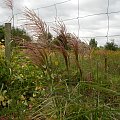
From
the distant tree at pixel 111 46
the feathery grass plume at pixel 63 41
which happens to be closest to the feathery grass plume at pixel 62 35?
the feathery grass plume at pixel 63 41

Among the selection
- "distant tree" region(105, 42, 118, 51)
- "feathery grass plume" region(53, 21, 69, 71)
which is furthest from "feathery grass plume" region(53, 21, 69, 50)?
"distant tree" region(105, 42, 118, 51)

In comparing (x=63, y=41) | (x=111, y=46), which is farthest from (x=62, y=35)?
(x=111, y=46)

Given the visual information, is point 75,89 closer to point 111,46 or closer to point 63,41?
point 63,41

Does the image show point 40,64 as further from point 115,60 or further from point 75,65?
point 115,60

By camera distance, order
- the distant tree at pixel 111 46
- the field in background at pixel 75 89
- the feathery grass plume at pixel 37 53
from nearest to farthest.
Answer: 1. the field in background at pixel 75 89
2. the feathery grass plume at pixel 37 53
3. the distant tree at pixel 111 46

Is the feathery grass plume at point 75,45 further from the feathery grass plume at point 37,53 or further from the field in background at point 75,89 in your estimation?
the feathery grass plume at point 37,53

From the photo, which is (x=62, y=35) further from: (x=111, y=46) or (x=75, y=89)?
(x=111, y=46)

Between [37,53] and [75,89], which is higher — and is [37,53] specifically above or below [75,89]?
above

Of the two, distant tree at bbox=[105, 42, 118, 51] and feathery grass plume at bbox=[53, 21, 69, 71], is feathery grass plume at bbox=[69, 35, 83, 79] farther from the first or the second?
distant tree at bbox=[105, 42, 118, 51]

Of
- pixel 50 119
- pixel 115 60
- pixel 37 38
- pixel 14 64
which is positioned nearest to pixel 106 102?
pixel 50 119

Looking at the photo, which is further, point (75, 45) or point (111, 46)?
point (111, 46)

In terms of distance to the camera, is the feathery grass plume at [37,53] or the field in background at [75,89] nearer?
the field in background at [75,89]

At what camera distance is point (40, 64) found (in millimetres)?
2830

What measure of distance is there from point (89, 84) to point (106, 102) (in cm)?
32
